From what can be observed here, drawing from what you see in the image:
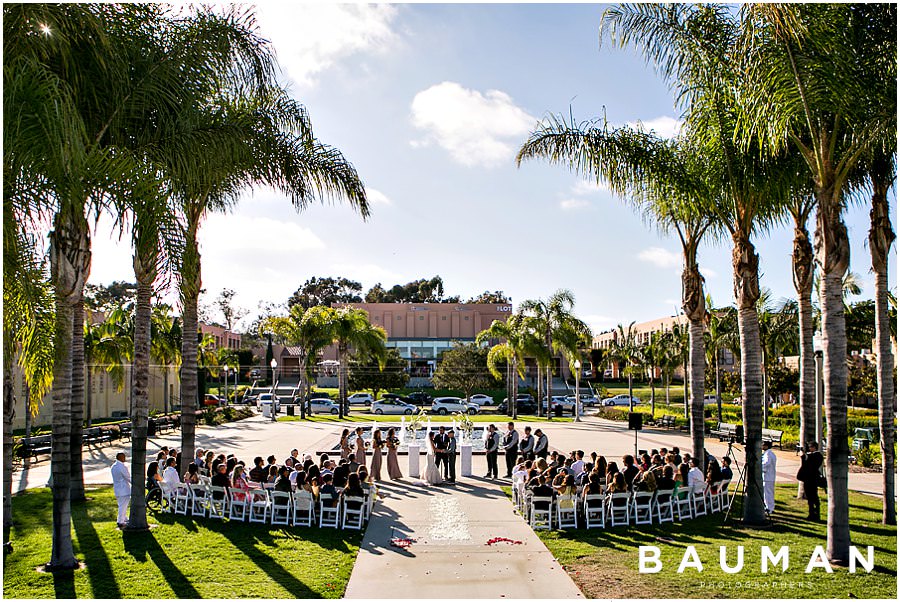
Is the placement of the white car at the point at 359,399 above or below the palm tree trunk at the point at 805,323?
below

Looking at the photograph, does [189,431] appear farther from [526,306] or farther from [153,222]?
[526,306]

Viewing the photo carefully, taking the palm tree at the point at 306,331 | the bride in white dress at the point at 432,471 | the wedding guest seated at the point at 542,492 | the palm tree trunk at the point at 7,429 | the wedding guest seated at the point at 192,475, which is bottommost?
the bride in white dress at the point at 432,471

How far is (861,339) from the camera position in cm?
4234

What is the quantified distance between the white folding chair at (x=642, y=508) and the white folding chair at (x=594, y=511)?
1.99ft

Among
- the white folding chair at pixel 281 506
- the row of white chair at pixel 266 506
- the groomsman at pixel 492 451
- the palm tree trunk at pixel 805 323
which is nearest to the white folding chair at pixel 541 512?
the row of white chair at pixel 266 506

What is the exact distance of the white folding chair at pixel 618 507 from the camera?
13.3m

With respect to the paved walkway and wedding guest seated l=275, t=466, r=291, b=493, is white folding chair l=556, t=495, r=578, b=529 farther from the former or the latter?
wedding guest seated l=275, t=466, r=291, b=493

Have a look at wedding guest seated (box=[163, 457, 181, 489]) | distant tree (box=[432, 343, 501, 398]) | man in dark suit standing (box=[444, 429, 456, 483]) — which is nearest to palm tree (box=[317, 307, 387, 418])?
distant tree (box=[432, 343, 501, 398])

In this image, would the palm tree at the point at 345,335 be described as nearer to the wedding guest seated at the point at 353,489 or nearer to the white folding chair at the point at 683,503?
the wedding guest seated at the point at 353,489

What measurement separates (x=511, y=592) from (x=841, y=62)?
28.2ft

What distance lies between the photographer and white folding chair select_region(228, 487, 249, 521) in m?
13.8

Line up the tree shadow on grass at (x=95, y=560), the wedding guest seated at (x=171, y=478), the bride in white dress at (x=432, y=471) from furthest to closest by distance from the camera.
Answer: the bride in white dress at (x=432, y=471) < the wedding guest seated at (x=171, y=478) < the tree shadow on grass at (x=95, y=560)

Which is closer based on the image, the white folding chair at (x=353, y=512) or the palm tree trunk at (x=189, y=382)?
the white folding chair at (x=353, y=512)

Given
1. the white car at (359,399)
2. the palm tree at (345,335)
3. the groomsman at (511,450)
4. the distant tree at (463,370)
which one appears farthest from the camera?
the white car at (359,399)
